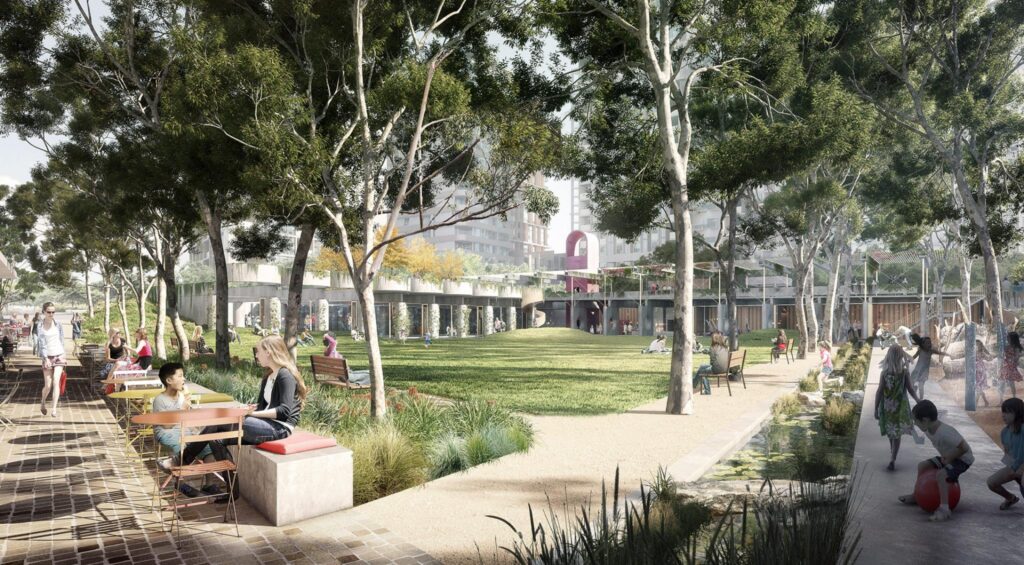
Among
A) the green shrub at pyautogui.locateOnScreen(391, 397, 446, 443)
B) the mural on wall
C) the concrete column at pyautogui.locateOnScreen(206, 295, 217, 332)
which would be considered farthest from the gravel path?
the mural on wall

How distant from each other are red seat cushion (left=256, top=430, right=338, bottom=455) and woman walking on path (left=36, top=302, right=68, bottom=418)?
7661 mm

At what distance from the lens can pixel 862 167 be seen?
2392cm

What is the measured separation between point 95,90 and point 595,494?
1569cm

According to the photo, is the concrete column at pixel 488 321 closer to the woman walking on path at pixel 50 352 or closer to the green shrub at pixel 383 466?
the woman walking on path at pixel 50 352

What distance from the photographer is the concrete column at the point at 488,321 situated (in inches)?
2272

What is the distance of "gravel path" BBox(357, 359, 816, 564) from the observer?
4.93 m

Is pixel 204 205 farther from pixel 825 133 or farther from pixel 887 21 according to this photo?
pixel 887 21

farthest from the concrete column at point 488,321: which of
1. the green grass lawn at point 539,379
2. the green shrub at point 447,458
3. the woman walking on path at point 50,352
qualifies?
the green shrub at point 447,458

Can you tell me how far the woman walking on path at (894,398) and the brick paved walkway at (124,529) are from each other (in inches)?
223

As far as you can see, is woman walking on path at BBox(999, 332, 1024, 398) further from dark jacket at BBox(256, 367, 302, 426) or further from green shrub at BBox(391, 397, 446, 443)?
dark jacket at BBox(256, 367, 302, 426)

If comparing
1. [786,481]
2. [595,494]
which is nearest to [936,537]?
[786,481]

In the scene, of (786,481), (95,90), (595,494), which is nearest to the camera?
(595,494)

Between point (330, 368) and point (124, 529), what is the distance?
8.05 metres

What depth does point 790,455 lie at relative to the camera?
8070 mm
